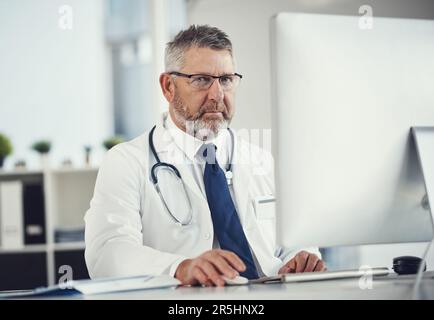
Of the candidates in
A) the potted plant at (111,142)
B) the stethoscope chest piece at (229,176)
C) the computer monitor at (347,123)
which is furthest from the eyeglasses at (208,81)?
the potted plant at (111,142)

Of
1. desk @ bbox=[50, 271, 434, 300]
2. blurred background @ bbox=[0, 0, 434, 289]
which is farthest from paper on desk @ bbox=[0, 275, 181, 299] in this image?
blurred background @ bbox=[0, 0, 434, 289]

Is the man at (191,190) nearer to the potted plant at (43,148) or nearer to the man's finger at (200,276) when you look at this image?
the man's finger at (200,276)

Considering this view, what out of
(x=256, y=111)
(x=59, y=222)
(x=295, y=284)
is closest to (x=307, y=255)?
(x=295, y=284)

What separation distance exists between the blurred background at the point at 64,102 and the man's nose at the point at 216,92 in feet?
2.41

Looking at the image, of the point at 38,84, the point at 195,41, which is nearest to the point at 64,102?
the point at 38,84

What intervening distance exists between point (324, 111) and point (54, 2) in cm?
201

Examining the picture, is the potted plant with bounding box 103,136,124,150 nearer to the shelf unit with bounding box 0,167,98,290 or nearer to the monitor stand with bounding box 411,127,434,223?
the shelf unit with bounding box 0,167,98,290

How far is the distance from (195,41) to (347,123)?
858mm

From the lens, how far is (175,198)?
4.52ft

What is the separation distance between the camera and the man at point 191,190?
1.29 meters

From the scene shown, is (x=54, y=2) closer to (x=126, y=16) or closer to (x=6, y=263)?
(x=126, y=16)

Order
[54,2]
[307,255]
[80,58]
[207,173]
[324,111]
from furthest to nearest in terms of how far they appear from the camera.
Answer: [80,58], [54,2], [207,173], [307,255], [324,111]

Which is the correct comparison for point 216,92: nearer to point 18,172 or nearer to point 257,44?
point 257,44

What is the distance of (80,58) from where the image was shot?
9.21 ft
